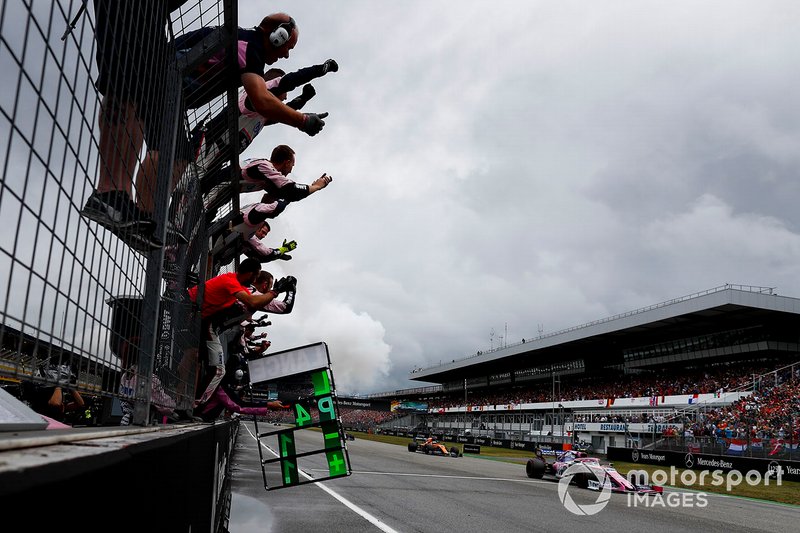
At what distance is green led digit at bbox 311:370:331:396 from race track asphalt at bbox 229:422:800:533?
7.80 feet

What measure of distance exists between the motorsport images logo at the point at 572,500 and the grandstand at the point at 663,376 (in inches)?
346

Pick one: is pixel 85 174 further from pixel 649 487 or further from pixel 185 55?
pixel 649 487

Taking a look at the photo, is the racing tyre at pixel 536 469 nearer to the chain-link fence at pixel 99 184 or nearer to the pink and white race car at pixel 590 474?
the pink and white race car at pixel 590 474

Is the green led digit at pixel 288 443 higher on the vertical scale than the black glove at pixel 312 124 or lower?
lower

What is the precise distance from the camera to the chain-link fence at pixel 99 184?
50.3 inches

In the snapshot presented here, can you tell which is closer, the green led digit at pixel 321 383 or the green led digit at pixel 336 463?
the green led digit at pixel 321 383

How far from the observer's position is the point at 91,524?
764 millimetres

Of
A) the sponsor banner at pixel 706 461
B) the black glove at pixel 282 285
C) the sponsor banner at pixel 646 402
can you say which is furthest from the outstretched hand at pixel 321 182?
the sponsor banner at pixel 646 402

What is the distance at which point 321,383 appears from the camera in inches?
174

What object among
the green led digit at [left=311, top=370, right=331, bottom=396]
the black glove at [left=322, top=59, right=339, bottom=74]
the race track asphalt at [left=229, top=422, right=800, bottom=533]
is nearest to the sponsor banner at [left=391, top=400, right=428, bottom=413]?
the race track asphalt at [left=229, top=422, right=800, bottom=533]

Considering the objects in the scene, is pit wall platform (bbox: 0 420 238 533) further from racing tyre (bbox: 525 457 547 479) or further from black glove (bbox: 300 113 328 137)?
racing tyre (bbox: 525 457 547 479)

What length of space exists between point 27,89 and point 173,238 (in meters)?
2.26

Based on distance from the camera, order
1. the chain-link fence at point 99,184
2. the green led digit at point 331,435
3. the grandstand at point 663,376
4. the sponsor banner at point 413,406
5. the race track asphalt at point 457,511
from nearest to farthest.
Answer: the chain-link fence at point 99,184 < the green led digit at point 331,435 < the race track asphalt at point 457,511 < the grandstand at point 663,376 < the sponsor banner at point 413,406

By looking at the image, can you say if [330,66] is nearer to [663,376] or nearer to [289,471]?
[289,471]
